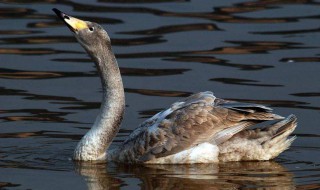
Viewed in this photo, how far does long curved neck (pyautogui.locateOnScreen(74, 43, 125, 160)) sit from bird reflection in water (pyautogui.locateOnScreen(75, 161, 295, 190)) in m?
0.17

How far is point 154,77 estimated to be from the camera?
55.4ft

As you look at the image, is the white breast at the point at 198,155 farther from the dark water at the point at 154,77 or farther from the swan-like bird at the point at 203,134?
the dark water at the point at 154,77

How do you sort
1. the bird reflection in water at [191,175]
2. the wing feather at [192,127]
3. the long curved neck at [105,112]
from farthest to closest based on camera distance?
1. the long curved neck at [105,112]
2. the wing feather at [192,127]
3. the bird reflection in water at [191,175]

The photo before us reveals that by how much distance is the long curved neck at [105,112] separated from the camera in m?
13.2

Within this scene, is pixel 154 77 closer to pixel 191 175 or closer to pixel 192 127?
pixel 192 127

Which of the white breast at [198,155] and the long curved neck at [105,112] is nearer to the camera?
the white breast at [198,155]

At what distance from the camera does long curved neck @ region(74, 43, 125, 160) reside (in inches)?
522

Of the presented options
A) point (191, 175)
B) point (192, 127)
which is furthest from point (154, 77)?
point (191, 175)

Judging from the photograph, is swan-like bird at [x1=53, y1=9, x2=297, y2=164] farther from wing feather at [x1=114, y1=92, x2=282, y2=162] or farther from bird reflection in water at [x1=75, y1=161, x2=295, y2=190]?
bird reflection in water at [x1=75, y1=161, x2=295, y2=190]

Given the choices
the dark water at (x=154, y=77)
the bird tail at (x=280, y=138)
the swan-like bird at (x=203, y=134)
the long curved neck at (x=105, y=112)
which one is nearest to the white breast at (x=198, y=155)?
the swan-like bird at (x=203, y=134)

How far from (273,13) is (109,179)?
8774 mm

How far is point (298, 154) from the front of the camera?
43.3ft

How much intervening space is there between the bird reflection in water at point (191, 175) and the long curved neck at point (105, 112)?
17 cm

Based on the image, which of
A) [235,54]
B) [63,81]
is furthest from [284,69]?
[63,81]
